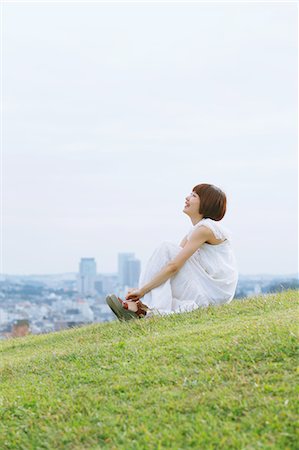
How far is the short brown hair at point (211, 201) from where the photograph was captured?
29.0 ft

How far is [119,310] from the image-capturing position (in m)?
8.55

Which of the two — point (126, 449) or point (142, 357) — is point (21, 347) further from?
point (126, 449)

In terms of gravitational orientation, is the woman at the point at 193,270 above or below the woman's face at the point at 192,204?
below

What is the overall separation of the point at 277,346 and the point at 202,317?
2.12 metres

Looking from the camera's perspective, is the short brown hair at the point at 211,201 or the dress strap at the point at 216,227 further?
the short brown hair at the point at 211,201

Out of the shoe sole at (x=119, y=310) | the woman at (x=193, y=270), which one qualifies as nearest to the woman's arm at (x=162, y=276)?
the woman at (x=193, y=270)

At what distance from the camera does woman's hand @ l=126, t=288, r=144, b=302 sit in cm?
864

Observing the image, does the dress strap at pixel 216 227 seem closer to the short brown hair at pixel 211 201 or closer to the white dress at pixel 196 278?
the white dress at pixel 196 278

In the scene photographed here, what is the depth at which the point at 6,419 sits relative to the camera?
565 cm

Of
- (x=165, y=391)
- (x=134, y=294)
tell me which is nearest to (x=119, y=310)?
(x=134, y=294)

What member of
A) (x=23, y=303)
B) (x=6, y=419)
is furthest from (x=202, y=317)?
(x=23, y=303)

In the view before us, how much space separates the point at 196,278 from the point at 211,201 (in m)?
0.91

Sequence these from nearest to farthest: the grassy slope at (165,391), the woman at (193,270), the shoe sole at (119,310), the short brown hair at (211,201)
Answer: the grassy slope at (165,391) → the shoe sole at (119,310) → the woman at (193,270) → the short brown hair at (211,201)

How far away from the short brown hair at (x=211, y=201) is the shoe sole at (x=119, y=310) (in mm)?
1442
